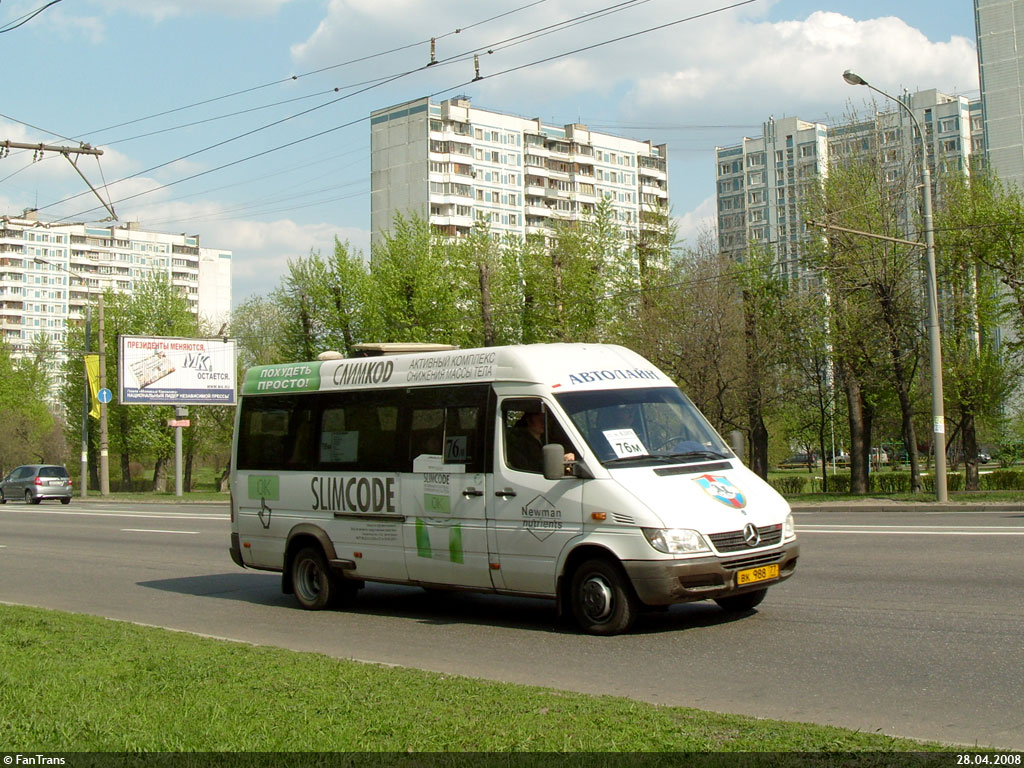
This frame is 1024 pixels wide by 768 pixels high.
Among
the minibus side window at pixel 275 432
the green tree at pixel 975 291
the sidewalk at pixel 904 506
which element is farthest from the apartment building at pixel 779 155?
the minibus side window at pixel 275 432

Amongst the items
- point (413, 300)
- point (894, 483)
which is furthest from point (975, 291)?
point (413, 300)

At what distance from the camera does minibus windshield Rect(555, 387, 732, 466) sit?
9.97m

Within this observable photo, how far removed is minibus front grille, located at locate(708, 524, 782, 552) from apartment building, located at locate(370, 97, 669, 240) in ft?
302

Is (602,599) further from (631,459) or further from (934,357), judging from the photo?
(934,357)

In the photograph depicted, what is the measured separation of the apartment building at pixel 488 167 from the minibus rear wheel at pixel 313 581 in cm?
8918

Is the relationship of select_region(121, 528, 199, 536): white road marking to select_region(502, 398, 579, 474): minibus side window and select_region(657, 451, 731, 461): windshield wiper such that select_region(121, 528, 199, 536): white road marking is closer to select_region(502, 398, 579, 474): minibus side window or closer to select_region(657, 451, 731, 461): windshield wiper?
select_region(502, 398, 579, 474): minibus side window

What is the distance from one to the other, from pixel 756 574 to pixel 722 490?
2.54 feet

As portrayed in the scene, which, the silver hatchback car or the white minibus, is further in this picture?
the silver hatchback car

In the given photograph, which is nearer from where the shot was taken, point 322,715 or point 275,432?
point 322,715

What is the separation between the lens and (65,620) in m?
10.8

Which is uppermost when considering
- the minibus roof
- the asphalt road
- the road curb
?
the minibus roof

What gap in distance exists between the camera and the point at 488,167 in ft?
368

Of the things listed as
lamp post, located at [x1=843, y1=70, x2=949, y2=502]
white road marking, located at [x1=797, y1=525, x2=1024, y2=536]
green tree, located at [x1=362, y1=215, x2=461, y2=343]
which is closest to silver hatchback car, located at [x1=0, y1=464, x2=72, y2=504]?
green tree, located at [x1=362, y1=215, x2=461, y2=343]

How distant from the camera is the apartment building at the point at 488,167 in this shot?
4240 inches
